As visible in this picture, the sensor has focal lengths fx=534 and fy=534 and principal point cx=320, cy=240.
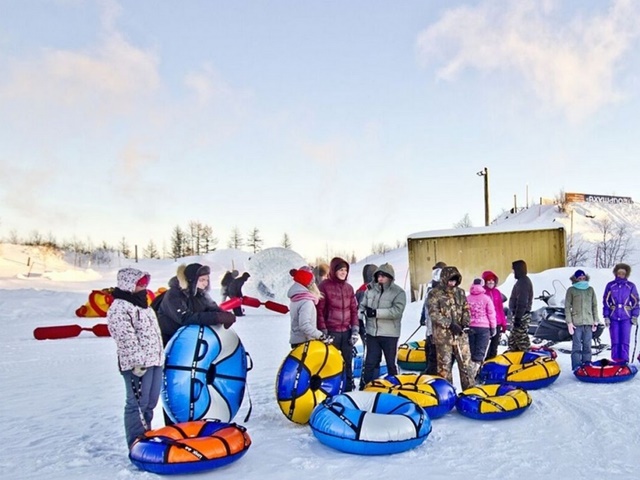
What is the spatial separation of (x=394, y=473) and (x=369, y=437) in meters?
0.38

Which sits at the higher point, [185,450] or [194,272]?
[194,272]

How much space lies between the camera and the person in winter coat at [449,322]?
590cm

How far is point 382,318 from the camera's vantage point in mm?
5996

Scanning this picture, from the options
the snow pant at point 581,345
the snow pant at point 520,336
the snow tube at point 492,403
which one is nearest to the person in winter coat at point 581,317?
the snow pant at point 581,345

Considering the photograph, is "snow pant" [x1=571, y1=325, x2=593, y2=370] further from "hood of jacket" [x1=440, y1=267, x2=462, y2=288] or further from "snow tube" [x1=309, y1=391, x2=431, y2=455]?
"snow tube" [x1=309, y1=391, x2=431, y2=455]

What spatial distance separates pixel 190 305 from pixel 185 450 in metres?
1.50

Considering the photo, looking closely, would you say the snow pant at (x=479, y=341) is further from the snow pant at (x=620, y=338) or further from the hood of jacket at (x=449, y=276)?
the snow pant at (x=620, y=338)

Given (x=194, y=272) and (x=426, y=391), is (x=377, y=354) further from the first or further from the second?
(x=194, y=272)

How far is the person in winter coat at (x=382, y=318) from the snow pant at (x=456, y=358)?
52 cm

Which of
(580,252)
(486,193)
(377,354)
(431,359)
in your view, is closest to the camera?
(377,354)

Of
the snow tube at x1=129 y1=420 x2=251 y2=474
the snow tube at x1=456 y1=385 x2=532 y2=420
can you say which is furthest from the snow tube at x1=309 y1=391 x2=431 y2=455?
the snow tube at x1=456 y1=385 x2=532 y2=420

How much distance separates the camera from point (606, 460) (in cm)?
388

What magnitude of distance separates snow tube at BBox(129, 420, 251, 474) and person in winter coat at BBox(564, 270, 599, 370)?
517cm

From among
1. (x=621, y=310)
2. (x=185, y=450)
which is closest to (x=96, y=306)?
(x=185, y=450)
